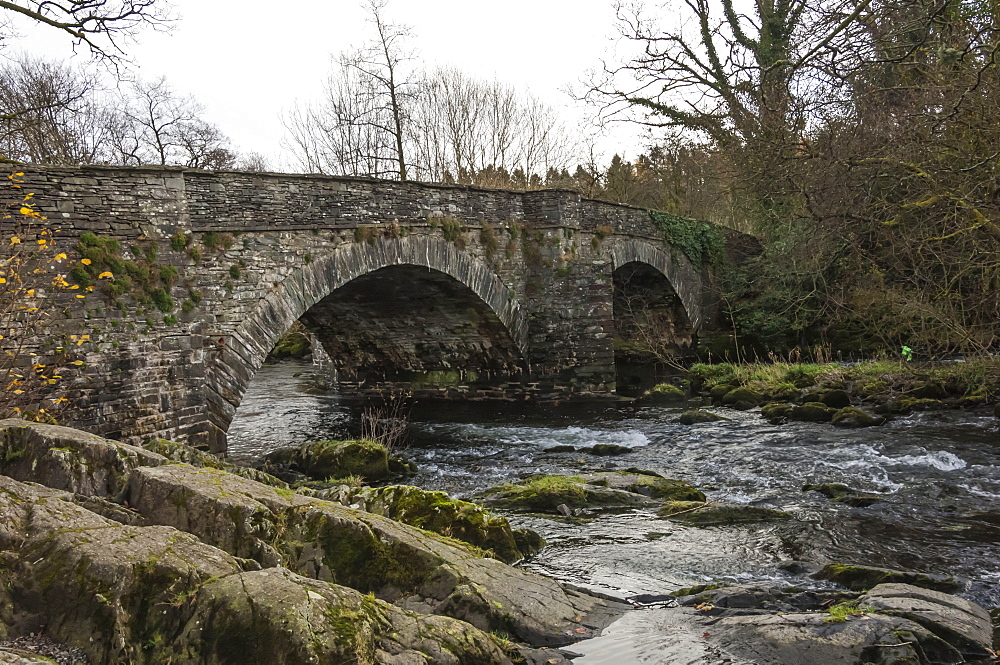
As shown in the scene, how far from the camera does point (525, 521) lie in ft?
23.1

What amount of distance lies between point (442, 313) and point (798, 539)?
10.8m

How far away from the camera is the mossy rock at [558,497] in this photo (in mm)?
7535

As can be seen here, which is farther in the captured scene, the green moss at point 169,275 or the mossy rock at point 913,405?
the mossy rock at point 913,405

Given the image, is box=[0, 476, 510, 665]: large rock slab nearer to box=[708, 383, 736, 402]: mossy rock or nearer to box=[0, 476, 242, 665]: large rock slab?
A: box=[0, 476, 242, 665]: large rock slab

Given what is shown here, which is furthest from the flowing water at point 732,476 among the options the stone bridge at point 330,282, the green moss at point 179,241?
the green moss at point 179,241

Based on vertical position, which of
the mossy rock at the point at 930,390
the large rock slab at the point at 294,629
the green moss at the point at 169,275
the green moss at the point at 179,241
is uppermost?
the green moss at the point at 179,241

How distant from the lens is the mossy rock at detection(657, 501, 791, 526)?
6840 millimetres

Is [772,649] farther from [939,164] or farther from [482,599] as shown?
[939,164]

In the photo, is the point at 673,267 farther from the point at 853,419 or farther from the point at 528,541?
the point at 528,541

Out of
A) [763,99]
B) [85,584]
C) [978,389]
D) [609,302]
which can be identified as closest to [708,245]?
[609,302]

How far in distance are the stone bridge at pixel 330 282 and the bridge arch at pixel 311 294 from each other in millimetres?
25

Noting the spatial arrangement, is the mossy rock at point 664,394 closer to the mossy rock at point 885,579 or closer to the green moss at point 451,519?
the green moss at point 451,519

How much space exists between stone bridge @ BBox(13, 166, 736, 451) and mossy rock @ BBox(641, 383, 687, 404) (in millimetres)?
988

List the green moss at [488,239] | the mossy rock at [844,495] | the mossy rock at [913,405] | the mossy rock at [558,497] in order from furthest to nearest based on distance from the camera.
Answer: the green moss at [488,239] → the mossy rock at [913,405] → the mossy rock at [558,497] → the mossy rock at [844,495]
